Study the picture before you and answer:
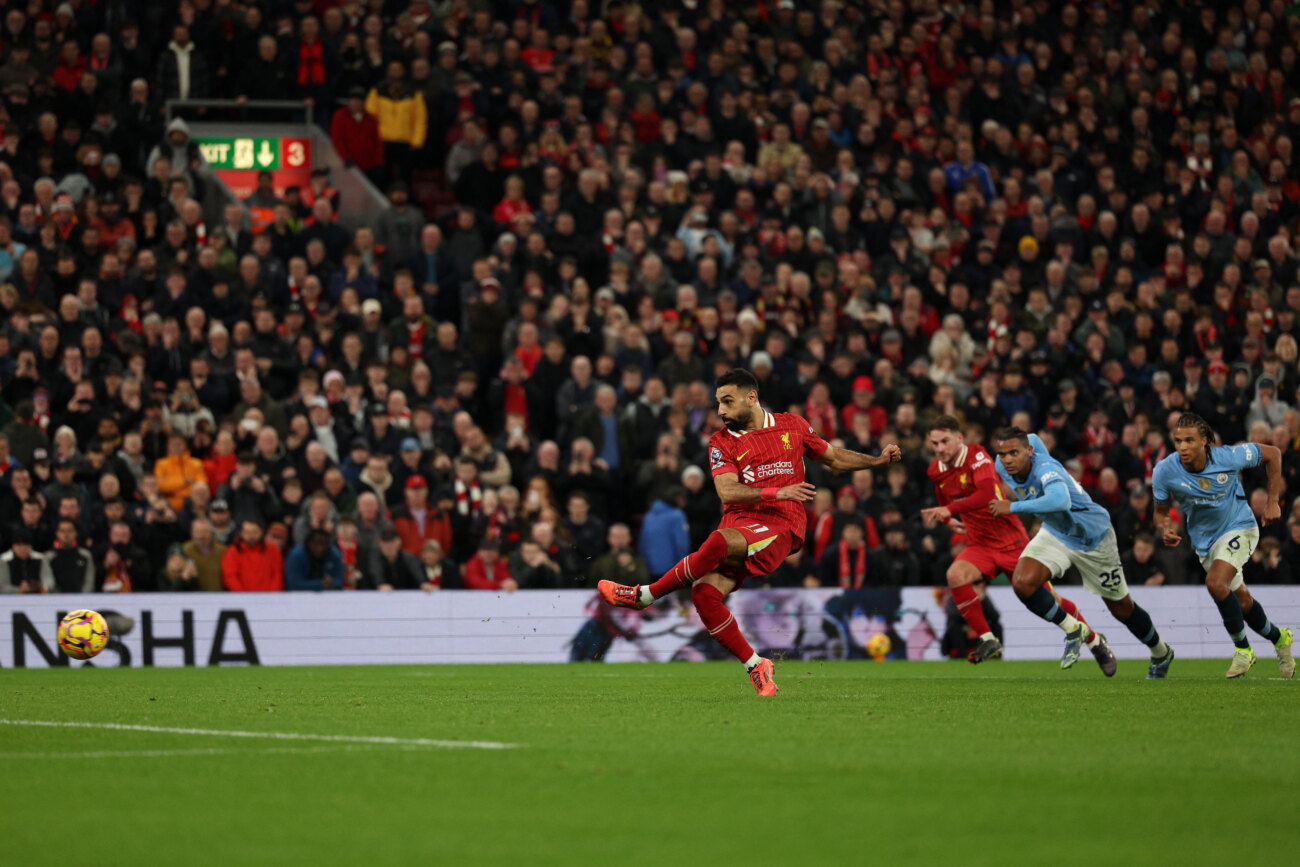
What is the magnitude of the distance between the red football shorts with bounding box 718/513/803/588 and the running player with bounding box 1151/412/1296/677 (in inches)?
149

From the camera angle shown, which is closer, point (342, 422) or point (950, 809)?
point (950, 809)

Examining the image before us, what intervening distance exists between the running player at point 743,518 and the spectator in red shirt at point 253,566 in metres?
8.01

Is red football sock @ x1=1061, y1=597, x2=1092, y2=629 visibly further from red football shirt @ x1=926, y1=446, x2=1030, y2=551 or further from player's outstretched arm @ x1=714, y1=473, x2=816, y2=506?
player's outstretched arm @ x1=714, y1=473, x2=816, y2=506

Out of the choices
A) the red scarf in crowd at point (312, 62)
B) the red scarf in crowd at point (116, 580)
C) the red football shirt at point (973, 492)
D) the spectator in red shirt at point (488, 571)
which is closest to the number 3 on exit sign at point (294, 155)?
the red scarf in crowd at point (312, 62)

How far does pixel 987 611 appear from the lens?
64.1 ft

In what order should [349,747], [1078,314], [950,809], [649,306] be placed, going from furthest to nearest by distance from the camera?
[1078,314] → [649,306] → [349,747] → [950,809]

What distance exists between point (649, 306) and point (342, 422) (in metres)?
4.24

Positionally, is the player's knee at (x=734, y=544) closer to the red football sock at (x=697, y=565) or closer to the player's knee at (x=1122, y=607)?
the red football sock at (x=697, y=565)

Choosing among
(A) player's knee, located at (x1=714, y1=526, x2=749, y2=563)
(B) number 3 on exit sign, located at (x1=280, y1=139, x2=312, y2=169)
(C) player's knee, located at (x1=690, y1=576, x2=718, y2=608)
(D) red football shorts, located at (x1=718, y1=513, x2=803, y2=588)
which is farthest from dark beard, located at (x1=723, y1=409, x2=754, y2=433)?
(B) number 3 on exit sign, located at (x1=280, y1=139, x2=312, y2=169)

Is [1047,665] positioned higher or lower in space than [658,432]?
lower

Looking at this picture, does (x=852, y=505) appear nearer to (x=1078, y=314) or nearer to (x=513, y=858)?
(x=1078, y=314)

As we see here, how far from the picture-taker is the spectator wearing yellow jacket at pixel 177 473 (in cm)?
1944

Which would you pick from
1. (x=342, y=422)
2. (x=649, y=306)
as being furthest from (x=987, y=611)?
(x=342, y=422)

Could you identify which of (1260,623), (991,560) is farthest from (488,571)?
(1260,623)
